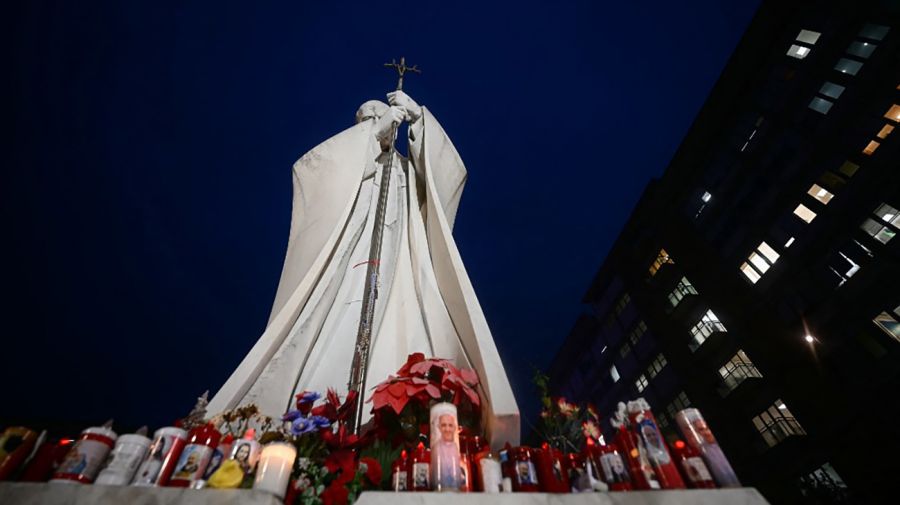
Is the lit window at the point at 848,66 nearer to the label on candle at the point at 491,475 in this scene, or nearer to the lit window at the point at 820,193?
the lit window at the point at 820,193

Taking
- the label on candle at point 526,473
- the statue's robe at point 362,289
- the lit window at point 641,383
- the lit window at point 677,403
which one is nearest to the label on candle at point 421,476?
the label on candle at point 526,473

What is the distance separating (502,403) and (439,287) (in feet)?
4.90

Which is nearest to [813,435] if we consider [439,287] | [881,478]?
[881,478]

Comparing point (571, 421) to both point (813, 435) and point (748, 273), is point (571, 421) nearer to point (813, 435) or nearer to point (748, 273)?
point (813, 435)

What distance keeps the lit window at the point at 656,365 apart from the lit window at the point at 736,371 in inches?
141

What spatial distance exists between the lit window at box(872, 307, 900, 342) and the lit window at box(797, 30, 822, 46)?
9.76m

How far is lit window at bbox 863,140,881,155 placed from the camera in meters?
10.7

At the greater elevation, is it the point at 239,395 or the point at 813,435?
the point at 813,435

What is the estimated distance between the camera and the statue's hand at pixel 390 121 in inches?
169

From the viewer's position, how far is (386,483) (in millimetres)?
1498

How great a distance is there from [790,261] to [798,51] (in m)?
8.12

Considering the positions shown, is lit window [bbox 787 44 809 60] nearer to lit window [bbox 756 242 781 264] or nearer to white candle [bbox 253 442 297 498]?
lit window [bbox 756 242 781 264]

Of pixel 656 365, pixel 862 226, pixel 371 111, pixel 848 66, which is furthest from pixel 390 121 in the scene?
pixel 656 365

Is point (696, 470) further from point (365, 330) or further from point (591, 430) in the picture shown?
point (365, 330)
